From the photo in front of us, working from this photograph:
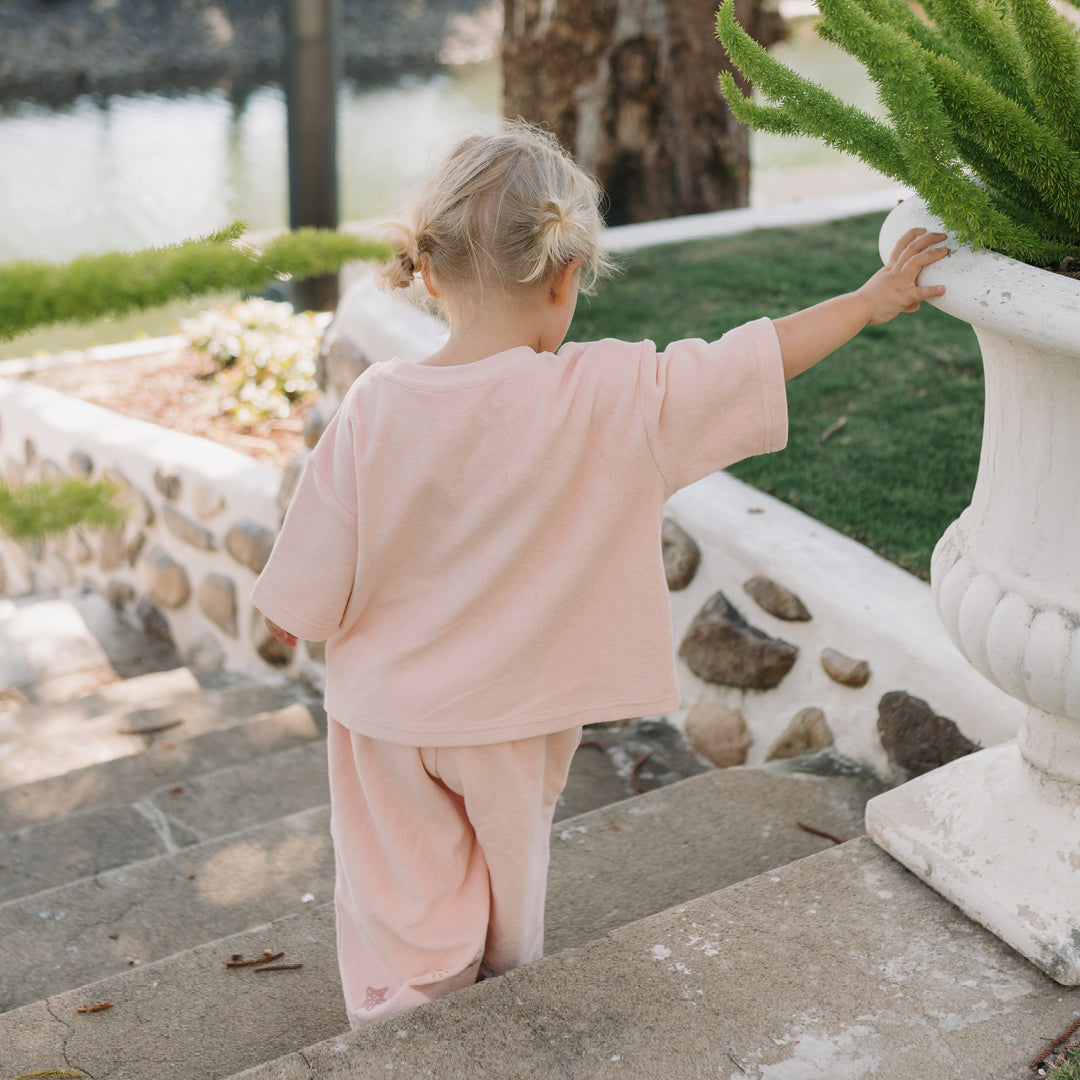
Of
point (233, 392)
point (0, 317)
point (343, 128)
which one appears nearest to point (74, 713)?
point (233, 392)

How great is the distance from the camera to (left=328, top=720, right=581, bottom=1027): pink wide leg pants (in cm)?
159

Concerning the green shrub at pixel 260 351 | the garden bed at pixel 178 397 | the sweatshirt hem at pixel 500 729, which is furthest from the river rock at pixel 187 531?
the sweatshirt hem at pixel 500 729

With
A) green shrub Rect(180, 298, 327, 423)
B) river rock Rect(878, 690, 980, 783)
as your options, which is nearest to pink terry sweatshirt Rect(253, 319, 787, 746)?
river rock Rect(878, 690, 980, 783)

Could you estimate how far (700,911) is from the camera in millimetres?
1668

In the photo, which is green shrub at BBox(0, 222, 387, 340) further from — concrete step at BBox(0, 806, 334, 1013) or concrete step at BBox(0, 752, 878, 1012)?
concrete step at BBox(0, 806, 334, 1013)

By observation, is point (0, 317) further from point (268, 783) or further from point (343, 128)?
point (343, 128)

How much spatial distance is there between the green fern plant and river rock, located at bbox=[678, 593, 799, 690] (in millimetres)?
1067

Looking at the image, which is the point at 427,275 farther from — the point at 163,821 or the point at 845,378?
the point at 845,378

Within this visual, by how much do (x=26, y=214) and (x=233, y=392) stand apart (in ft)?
14.4

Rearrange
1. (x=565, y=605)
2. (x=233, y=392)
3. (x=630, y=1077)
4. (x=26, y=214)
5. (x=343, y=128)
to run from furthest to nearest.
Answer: (x=343, y=128)
(x=26, y=214)
(x=233, y=392)
(x=565, y=605)
(x=630, y=1077)

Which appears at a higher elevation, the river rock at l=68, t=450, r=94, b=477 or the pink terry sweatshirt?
the pink terry sweatshirt

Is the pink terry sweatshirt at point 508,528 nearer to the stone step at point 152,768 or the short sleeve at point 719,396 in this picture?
the short sleeve at point 719,396

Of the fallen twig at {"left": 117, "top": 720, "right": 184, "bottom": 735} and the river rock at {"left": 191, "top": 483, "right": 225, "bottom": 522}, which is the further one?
the river rock at {"left": 191, "top": 483, "right": 225, "bottom": 522}

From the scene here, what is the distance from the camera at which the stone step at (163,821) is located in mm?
2527
